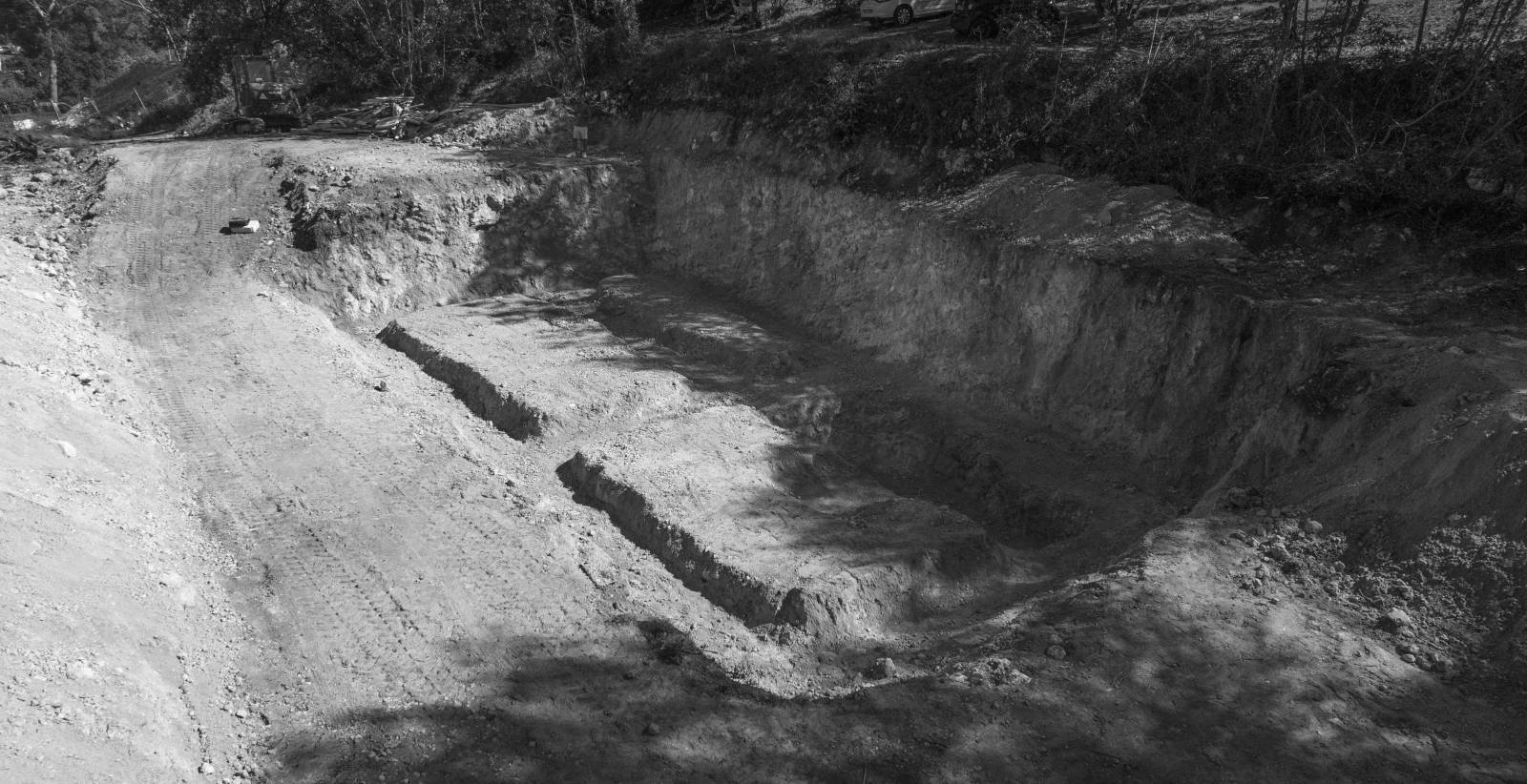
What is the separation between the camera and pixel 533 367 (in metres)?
12.8

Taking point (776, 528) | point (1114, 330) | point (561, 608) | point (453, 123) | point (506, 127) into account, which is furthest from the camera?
point (453, 123)

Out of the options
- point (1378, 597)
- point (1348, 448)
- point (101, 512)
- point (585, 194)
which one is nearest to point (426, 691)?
point (101, 512)

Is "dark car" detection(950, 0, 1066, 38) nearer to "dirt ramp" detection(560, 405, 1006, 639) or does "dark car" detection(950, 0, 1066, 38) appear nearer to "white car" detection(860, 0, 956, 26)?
"white car" detection(860, 0, 956, 26)

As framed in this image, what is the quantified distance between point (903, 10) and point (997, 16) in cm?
310

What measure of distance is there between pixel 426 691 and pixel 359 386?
5.95m

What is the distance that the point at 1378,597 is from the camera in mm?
7258

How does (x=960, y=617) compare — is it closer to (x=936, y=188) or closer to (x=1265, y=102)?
(x=936, y=188)

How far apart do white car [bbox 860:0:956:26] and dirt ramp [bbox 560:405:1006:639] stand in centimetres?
1251

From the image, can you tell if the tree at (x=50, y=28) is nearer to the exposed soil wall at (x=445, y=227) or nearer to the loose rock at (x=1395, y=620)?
the exposed soil wall at (x=445, y=227)

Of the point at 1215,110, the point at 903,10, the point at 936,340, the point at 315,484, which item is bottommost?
the point at 315,484

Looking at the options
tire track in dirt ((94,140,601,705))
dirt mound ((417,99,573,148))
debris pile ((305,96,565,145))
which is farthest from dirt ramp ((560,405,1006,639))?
debris pile ((305,96,565,145))

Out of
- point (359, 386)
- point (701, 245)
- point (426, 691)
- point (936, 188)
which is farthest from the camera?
point (701, 245)

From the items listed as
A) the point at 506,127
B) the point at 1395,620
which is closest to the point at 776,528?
the point at 1395,620

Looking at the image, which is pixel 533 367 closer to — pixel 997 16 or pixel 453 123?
pixel 453 123
